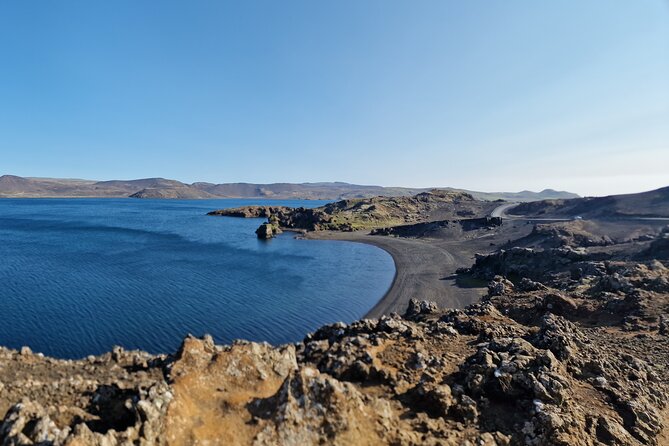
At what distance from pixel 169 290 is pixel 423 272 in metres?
47.6

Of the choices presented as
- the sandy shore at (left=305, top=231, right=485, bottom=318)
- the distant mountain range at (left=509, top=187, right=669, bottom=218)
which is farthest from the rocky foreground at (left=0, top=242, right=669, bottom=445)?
the distant mountain range at (left=509, top=187, right=669, bottom=218)

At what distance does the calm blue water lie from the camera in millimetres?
41250

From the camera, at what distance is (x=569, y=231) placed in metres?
84.6

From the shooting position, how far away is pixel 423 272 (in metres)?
72.8

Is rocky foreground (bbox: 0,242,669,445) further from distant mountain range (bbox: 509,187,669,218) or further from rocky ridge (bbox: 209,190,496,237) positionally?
rocky ridge (bbox: 209,190,496,237)

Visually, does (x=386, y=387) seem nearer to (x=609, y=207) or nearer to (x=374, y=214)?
(x=609, y=207)

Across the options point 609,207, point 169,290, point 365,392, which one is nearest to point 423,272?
point 169,290

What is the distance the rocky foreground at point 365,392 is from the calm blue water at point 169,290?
2013 centimetres

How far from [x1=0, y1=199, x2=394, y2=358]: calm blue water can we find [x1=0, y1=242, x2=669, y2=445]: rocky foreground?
2013 cm

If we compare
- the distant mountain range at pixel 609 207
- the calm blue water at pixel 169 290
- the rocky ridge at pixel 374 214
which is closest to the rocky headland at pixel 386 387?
the calm blue water at pixel 169 290

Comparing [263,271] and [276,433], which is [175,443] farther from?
[263,271]

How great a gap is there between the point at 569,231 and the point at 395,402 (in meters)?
86.9

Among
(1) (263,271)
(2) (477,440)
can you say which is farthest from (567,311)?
(1) (263,271)

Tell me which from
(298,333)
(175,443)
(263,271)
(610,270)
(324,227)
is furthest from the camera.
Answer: (324,227)
